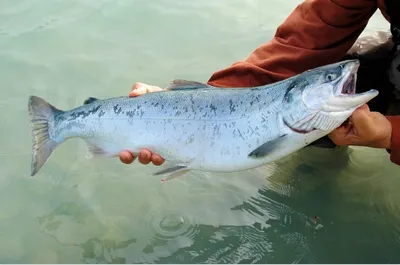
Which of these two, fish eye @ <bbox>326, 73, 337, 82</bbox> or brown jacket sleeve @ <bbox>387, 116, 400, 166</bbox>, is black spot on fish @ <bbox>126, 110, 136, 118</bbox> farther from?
brown jacket sleeve @ <bbox>387, 116, 400, 166</bbox>

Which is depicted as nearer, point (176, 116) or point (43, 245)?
point (176, 116)

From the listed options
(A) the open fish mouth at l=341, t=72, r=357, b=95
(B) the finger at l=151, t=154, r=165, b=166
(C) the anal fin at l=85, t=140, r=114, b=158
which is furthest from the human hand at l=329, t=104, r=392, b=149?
(C) the anal fin at l=85, t=140, r=114, b=158

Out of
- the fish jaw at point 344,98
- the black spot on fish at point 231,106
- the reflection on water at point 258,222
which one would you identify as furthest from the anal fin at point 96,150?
the fish jaw at point 344,98

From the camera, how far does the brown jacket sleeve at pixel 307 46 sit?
3188mm

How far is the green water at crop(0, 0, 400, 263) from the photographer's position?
296cm

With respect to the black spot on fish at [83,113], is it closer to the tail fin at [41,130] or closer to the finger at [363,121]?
the tail fin at [41,130]

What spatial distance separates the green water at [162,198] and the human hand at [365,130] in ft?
2.01

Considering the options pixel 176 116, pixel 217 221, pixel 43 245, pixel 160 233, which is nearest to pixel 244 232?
pixel 217 221

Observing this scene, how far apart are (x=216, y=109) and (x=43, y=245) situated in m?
1.26

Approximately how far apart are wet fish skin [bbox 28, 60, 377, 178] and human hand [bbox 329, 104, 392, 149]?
0.52ft

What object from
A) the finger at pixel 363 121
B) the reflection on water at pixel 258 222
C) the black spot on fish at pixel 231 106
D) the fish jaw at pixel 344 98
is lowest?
the reflection on water at pixel 258 222

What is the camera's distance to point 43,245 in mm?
3023

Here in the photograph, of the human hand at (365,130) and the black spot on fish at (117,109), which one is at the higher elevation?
the black spot on fish at (117,109)

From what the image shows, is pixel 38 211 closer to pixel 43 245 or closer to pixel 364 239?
pixel 43 245
